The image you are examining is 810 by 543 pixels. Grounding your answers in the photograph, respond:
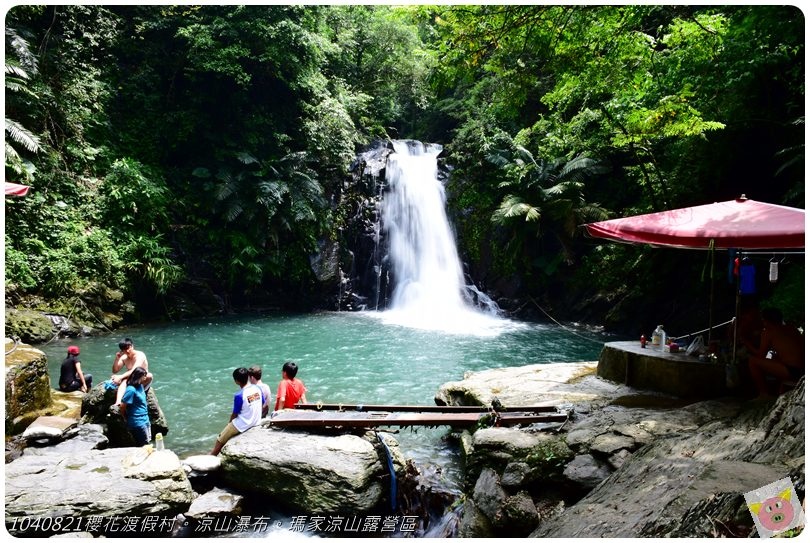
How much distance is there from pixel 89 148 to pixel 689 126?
15767 millimetres

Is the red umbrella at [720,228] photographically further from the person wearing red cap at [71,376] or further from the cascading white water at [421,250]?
the cascading white water at [421,250]

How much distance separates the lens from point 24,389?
6.09 metres

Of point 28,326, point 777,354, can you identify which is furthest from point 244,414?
point 28,326

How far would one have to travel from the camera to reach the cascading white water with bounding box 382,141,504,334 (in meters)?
17.3

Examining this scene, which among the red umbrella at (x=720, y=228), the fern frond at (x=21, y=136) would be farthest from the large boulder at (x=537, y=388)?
the fern frond at (x=21, y=136)

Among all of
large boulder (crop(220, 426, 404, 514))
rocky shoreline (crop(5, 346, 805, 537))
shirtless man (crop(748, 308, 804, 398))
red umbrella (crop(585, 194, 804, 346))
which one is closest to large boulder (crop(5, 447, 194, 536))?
rocky shoreline (crop(5, 346, 805, 537))

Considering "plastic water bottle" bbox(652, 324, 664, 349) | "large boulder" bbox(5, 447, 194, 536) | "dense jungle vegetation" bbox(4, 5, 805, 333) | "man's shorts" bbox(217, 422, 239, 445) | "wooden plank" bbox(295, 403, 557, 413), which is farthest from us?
"dense jungle vegetation" bbox(4, 5, 805, 333)

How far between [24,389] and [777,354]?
8814 mm

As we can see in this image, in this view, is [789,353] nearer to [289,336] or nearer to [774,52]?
[774,52]

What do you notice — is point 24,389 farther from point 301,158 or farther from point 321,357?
point 301,158

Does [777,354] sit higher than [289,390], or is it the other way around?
[777,354]

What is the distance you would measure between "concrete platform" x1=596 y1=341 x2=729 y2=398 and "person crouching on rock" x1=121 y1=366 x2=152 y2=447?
6026 millimetres

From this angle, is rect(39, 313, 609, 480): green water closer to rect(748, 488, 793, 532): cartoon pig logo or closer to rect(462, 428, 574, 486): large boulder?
rect(462, 428, 574, 486): large boulder

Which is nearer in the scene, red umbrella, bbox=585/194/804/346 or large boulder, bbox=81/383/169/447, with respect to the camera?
red umbrella, bbox=585/194/804/346
